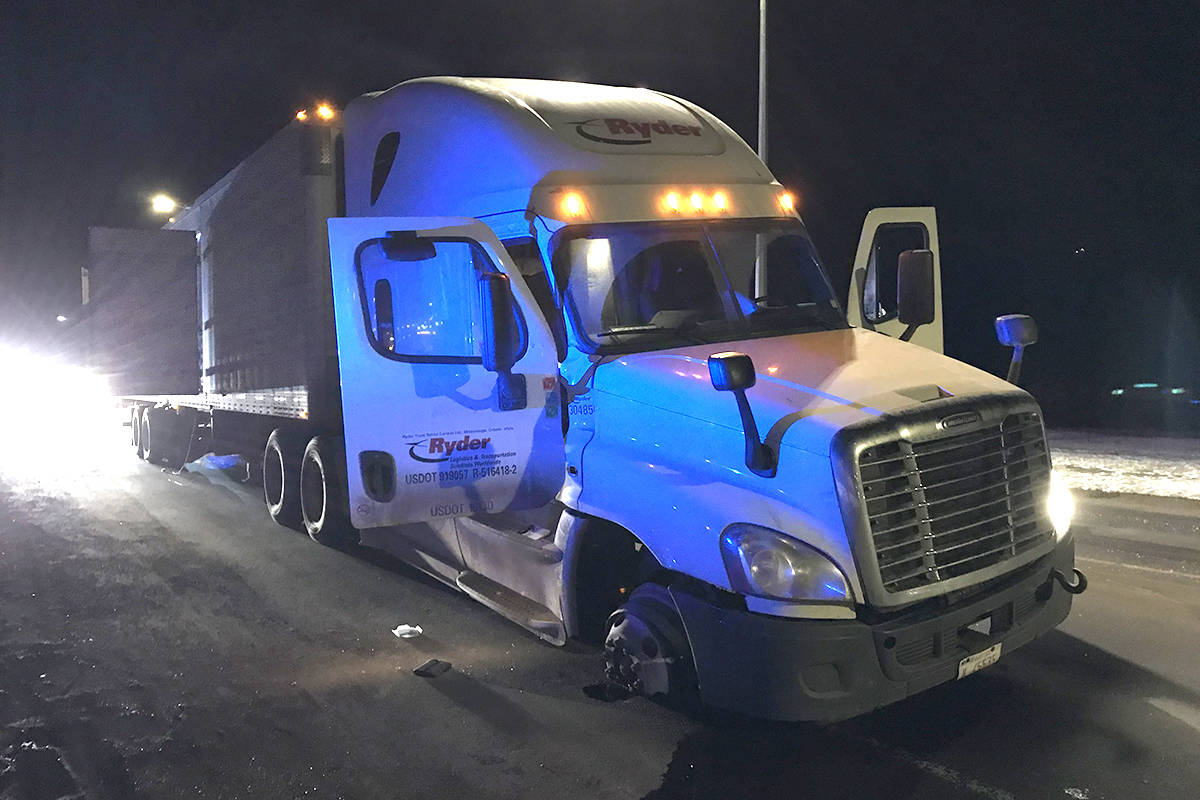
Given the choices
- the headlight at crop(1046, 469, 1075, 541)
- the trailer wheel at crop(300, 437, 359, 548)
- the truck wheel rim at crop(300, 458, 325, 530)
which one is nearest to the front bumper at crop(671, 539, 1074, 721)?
the headlight at crop(1046, 469, 1075, 541)

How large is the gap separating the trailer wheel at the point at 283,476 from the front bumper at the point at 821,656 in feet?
17.9

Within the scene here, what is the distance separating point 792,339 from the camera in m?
5.17

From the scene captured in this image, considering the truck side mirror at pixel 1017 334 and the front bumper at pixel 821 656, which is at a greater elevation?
the truck side mirror at pixel 1017 334

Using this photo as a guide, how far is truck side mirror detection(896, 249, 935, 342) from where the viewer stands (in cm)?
595

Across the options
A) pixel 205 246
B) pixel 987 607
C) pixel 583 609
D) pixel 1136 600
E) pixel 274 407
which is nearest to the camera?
pixel 987 607

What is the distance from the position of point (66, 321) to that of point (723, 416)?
14241mm

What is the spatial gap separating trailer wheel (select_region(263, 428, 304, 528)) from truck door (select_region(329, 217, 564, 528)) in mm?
3776

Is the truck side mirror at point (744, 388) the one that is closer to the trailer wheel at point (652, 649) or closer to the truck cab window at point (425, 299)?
the trailer wheel at point (652, 649)

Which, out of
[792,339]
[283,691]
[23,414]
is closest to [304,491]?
[283,691]

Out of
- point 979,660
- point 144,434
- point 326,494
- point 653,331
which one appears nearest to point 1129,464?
point 979,660

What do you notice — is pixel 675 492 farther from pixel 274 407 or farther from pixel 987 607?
pixel 274 407

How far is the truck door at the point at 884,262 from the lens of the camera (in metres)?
6.47

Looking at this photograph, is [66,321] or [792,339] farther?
[66,321]

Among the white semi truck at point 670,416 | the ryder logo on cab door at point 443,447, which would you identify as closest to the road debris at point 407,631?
the white semi truck at point 670,416
